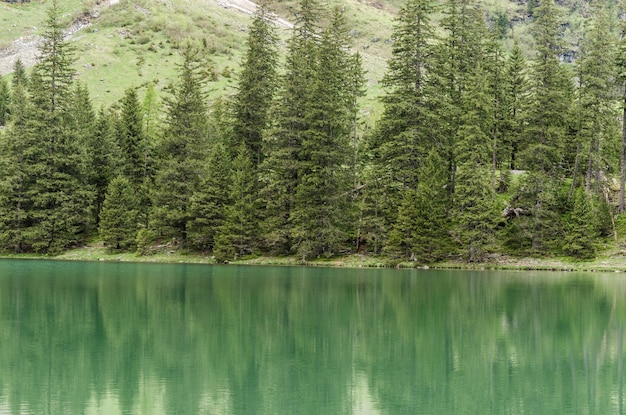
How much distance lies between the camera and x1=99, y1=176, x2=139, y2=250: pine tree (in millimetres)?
55463

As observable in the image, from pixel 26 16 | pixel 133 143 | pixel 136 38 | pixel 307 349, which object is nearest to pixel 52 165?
pixel 133 143

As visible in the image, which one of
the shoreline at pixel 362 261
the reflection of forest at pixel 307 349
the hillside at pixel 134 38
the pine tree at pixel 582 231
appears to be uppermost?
the hillside at pixel 134 38

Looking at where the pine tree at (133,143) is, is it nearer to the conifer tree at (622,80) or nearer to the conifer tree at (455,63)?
the conifer tree at (455,63)

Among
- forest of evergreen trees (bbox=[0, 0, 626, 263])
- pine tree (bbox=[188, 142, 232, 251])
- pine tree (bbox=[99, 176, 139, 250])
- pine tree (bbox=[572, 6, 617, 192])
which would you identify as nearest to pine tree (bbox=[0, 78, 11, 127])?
forest of evergreen trees (bbox=[0, 0, 626, 263])

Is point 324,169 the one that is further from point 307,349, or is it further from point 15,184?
point 307,349

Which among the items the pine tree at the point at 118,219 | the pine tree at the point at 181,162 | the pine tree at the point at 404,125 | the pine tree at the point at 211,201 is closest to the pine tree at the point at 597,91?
the pine tree at the point at 404,125

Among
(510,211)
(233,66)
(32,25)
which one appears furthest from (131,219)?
(32,25)

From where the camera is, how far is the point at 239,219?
52719mm

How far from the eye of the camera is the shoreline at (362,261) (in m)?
47.3

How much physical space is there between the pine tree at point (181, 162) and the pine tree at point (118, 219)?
6.72ft

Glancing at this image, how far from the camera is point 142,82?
99.6 m

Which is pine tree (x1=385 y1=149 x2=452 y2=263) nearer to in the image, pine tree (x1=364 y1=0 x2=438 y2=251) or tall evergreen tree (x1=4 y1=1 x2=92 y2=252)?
pine tree (x1=364 y1=0 x2=438 y2=251)

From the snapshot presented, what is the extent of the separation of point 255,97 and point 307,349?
42.9 m

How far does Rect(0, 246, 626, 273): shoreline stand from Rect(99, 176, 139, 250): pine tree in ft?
3.71
